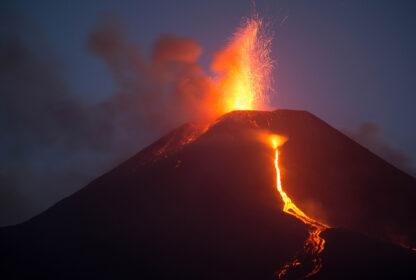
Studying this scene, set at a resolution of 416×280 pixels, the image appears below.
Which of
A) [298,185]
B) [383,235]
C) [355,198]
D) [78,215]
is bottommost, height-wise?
[383,235]

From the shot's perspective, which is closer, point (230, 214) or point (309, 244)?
point (309, 244)

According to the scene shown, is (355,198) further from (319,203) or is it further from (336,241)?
(336,241)

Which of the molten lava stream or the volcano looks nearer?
the molten lava stream

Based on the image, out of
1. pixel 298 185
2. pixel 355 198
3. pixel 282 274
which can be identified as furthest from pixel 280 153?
pixel 282 274

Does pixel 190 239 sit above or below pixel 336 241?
above

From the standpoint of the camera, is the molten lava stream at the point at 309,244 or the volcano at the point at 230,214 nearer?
the molten lava stream at the point at 309,244

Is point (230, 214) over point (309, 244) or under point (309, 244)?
over

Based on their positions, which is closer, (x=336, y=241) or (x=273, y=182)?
(x=336, y=241)

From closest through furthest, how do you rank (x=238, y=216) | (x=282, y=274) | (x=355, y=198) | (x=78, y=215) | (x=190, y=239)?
(x=282, y=274) → (x=190, y=239) → (x=238, y=216) → (x=78, y=215) → (x=355, y=198)
